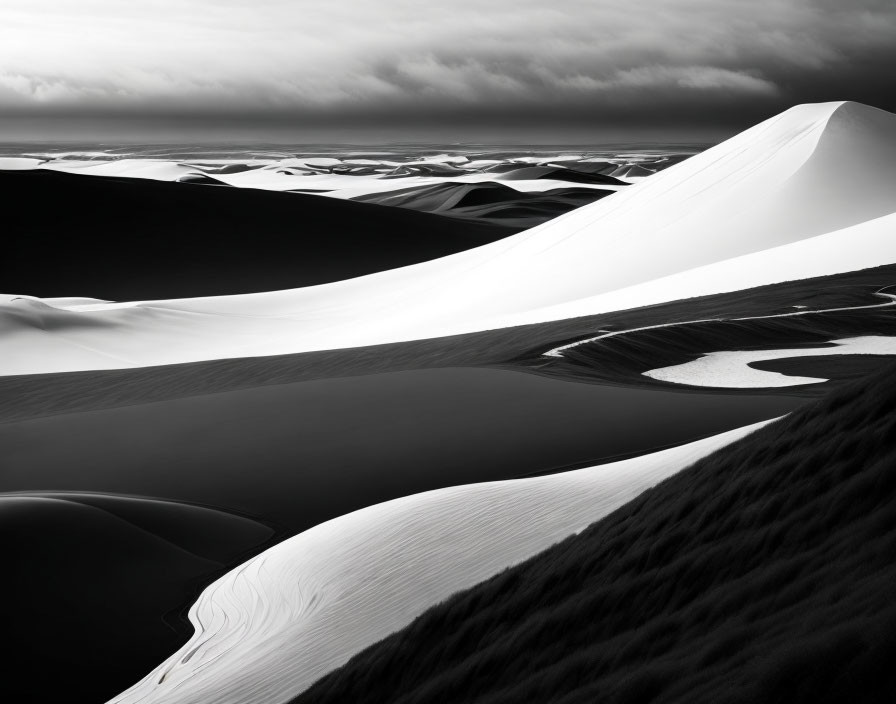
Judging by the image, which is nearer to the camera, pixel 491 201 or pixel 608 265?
pixel 608 265

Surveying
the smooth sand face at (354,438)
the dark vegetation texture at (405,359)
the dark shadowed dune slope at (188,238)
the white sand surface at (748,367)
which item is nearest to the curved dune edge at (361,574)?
the smooth sand face at (354,438)

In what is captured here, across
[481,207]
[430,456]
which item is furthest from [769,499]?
[481,207]

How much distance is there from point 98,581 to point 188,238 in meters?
40.7

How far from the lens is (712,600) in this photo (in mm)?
3350

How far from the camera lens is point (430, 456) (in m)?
10.6

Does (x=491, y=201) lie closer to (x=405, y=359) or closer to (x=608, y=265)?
(x=608, y=265)

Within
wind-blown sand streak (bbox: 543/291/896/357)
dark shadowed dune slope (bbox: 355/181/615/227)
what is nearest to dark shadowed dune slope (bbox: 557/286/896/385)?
wind-blown sand streak (bbox: 543/291/896/357)

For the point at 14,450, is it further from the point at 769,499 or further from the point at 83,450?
the point at 769,499

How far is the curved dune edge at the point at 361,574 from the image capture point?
592 centimetres

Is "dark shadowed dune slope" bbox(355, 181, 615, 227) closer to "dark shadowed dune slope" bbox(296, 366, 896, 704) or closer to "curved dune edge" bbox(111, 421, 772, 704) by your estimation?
"curved dune edge" bbox(111, 421, 772, 704)

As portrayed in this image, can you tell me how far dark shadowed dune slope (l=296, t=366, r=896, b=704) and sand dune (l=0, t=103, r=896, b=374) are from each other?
17.6 meters

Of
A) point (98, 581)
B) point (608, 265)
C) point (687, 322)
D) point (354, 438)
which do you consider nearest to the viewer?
point (98, 581)

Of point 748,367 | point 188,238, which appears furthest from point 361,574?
point 188,238

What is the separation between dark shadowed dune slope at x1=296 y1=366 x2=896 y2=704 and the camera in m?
2.48
